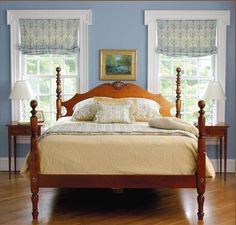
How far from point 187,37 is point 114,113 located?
1.67 metres

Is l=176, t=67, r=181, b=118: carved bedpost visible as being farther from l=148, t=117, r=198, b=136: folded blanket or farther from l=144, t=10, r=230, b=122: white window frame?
l=148, t=117, r=198, b=136: folded blanket

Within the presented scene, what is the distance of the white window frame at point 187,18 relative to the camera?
6305 mm

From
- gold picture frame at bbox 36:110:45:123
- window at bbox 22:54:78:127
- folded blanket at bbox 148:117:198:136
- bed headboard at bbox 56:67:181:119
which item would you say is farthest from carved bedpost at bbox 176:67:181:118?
gold picture frame at bbox 36:110:45:123

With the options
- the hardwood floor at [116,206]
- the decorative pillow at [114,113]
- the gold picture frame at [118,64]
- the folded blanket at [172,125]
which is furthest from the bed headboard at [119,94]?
the folded blanket at [172,125]

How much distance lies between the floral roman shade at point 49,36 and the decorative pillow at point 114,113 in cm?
120

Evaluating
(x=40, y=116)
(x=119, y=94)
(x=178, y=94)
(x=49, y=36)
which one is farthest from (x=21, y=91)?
(x=178, y=94)

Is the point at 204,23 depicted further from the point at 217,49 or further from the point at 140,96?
the point at 140,96

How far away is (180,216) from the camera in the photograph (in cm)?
431

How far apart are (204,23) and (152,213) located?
119 inches

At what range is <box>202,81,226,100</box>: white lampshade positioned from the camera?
6.03 meters

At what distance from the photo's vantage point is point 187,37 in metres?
6.35

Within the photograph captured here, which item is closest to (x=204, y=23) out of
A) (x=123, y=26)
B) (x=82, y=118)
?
(x=123, y=26)

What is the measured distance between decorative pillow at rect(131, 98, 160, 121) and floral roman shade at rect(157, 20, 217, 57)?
2.72 feet

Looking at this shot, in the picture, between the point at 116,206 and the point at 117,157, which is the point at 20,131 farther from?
the point at 117,157
